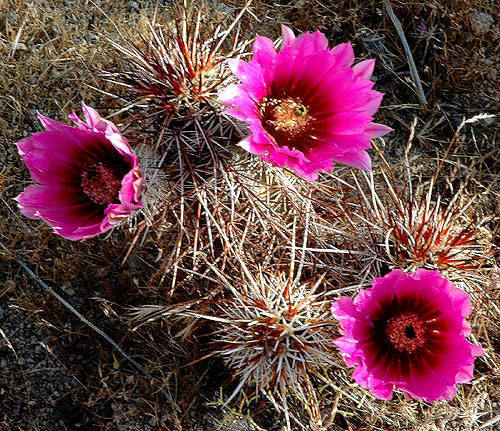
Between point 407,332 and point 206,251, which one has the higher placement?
point 407,332

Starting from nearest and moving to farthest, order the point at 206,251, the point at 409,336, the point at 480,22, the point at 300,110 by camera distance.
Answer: the point at 300,110 < the point at 409,336 < the point at 206,251 < the point at 480,22

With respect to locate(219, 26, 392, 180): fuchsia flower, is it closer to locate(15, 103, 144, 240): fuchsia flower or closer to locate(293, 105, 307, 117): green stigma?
locate(293, 105, 307, 117): green stigma

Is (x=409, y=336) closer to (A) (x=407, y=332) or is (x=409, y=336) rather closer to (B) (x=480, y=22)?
(A) (x=407, y=332)

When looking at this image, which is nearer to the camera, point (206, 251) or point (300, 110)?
point (300, 110)

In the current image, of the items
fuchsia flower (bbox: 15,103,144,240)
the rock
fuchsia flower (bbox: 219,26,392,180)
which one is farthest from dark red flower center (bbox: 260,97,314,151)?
the rock

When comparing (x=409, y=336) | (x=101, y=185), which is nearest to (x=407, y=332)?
(x=409, y=336)

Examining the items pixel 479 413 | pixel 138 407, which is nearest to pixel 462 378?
pixel 479 413

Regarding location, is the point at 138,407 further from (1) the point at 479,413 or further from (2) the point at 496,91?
(2) the point at 496,91
